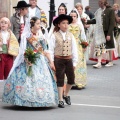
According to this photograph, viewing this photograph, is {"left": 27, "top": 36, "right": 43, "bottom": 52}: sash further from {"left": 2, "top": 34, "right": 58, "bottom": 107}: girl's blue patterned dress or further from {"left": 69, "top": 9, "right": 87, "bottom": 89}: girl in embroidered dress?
{"left": 69, "top": 9, "right": 87, "bottom": 89}: girl in embroidered dress

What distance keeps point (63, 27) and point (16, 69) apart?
1081mm

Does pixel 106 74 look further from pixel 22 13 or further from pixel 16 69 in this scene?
pixel 16 69

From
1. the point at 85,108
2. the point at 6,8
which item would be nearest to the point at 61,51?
the point at 85,108

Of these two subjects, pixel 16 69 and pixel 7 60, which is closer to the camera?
pixel 16 69

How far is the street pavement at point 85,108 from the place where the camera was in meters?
11.3

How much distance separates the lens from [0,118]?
36.4 feet

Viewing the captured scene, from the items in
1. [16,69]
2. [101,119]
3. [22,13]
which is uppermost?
[22,13]

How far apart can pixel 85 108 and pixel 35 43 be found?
1.41 meters

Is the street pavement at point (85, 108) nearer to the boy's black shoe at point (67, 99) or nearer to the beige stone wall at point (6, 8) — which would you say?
the boy's black shoe at point (67, 99)

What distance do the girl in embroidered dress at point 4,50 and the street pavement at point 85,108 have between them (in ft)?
2.71

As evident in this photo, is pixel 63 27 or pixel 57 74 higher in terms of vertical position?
pixel 63 27

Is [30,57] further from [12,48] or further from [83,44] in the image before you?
[83,44]

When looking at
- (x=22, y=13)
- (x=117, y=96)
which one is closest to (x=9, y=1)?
(x=22, y=13)

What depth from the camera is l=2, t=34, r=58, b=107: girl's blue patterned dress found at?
38.8 feet
